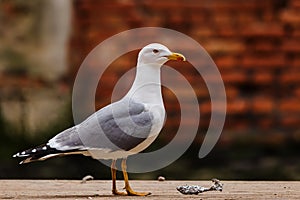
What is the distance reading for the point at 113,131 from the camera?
2916 mm

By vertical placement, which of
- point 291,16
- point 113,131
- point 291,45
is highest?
point 291,16

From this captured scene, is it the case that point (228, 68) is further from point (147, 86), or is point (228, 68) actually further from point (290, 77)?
point (147, 86)

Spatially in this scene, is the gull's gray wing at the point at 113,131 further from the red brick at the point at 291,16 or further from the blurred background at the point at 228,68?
the red brick at the point at 291,16

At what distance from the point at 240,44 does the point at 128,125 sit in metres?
2.73

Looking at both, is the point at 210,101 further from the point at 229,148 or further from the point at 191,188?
the point at 191,188

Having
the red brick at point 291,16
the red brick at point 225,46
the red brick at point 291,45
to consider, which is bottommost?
the red brick at point 225,46

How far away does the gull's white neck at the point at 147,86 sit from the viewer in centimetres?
291

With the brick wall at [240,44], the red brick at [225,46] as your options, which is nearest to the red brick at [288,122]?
the brick wall at [240,44]

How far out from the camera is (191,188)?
9.84 ft

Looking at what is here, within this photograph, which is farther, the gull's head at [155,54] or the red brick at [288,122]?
the red brick at [288,122]

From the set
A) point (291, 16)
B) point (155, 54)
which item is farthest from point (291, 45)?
point (155, 54)

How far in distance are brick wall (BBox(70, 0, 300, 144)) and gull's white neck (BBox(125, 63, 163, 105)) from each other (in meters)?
2.57

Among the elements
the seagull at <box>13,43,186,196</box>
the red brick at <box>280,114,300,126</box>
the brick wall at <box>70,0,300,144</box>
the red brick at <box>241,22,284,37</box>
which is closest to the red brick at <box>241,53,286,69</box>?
the brick wall at <box>70,0,300,144</box>

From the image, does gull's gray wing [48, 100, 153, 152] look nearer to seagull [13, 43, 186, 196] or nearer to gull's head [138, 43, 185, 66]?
seagull [13, 43, 186, 196]
